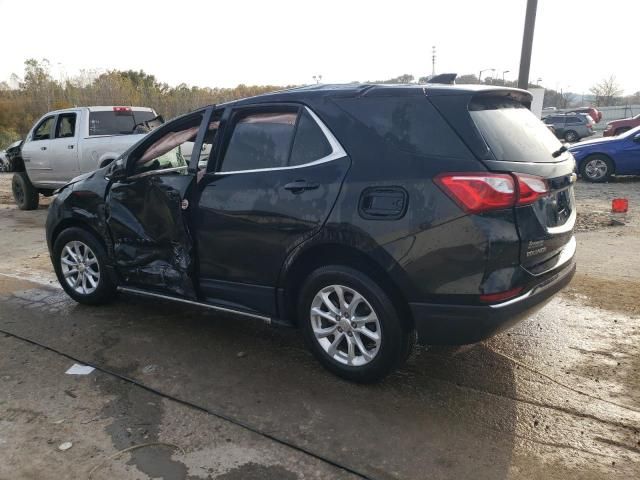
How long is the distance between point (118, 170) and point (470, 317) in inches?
124

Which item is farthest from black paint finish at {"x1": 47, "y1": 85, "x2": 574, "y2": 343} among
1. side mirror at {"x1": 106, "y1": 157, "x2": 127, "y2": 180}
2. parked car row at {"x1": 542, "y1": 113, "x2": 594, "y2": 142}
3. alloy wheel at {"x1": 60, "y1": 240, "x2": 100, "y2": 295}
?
parked car row at {"x1": 542, "y1": 113, "x2": 594, "y2": 142}

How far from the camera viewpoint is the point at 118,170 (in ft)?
15.3

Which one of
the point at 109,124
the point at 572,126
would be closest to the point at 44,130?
the point at 109,124

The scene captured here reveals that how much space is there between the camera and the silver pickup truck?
10227 mm

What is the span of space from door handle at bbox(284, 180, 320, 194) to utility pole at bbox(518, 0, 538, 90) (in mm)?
8063

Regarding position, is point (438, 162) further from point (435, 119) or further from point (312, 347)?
point (312, 347)

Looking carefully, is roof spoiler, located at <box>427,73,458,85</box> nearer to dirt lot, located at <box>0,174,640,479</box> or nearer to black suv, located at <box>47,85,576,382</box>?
black suv, located at <box>47,85,576,382</box>

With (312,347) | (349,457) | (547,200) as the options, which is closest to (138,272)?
(312,347)

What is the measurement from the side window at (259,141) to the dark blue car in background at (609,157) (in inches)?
452

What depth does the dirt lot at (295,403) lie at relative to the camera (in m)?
2.81

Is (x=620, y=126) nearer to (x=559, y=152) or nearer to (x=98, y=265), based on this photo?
(x=559, y=152)

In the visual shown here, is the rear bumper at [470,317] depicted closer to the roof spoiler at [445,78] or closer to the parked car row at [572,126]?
the roof spoiler at [445,78]

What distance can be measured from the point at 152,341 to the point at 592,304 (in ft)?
12.5

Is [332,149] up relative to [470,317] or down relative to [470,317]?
up
